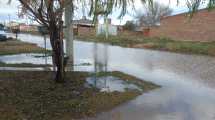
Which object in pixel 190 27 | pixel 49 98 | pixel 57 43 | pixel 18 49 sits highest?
pixel 190 27

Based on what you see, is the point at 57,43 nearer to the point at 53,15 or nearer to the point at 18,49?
the point at 53,15

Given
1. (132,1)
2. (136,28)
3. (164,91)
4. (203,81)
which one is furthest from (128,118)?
(136,28)

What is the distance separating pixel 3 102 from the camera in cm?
753

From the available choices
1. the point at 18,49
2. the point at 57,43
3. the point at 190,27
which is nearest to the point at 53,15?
the point at 57,43

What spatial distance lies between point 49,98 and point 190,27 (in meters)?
31.2

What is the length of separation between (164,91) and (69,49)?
5.78 meters

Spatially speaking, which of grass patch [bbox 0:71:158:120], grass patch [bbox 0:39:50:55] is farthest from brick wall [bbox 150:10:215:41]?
grass patch [bbox 0:71:158:120]

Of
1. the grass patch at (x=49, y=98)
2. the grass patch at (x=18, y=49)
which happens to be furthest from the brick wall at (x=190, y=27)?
the grass patch at (x=49, y=98)

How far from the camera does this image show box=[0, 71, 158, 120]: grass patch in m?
6.88

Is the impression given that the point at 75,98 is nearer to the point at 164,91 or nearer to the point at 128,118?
the point at 128,118

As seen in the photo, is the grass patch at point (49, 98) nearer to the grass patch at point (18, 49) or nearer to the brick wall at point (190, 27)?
the grass patch at point (18, 49)

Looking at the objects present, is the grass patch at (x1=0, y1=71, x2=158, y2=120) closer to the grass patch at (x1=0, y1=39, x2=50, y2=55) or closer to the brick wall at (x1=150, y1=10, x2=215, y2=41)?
the grass patch at (x1=0, y1=39, x2=50, y2=55)

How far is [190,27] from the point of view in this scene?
37250mm

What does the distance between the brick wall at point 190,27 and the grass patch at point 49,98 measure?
78.6ft
